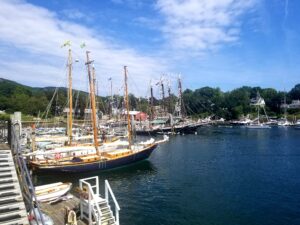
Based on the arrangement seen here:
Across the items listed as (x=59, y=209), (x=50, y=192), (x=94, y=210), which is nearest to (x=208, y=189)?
(x=50, y=192)

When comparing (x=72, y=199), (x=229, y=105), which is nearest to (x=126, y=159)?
(x=72, y=199)

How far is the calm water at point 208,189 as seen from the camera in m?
25.4

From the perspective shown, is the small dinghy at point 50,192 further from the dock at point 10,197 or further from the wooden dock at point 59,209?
the dock at point 10,197

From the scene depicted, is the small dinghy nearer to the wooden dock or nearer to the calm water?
the wooden dock

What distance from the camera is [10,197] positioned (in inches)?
492

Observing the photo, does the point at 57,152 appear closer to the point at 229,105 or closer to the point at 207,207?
the point at 207,207

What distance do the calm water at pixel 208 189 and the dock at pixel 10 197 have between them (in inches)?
482

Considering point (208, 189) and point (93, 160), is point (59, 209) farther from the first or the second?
point (93, 160)

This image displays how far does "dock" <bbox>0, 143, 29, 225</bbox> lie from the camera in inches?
470

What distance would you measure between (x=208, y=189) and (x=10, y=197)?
80.4 ft


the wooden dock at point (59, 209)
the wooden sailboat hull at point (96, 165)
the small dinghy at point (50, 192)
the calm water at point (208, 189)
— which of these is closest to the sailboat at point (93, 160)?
the wooden sailboat hull at point (96, 165)

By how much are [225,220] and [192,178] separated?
14.3 meters

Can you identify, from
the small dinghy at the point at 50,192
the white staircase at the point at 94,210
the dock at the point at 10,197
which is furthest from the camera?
the small dinghy at the point at 50,192

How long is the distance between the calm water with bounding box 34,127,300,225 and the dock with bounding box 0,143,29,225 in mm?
12242
